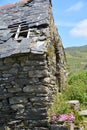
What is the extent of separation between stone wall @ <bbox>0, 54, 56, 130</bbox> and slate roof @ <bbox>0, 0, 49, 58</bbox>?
0.87 ft

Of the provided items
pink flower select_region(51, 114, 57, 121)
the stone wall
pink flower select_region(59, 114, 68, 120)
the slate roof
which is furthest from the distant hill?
pink flower select_region(59, 114, 68, 120)

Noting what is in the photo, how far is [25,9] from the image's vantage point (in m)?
12.3

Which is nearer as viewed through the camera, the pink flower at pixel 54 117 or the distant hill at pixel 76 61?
the pink flower at pixel 54 117

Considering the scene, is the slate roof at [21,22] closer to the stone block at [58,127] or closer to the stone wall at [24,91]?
the stone wall at [24,91]

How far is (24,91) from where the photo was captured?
9.59 m

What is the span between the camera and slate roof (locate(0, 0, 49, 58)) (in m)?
9.59

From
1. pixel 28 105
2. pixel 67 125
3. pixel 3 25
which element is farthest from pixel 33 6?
pixel 67 125

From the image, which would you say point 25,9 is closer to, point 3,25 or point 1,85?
point 3,25

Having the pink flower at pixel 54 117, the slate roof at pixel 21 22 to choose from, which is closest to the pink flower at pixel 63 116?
the pink flower at pixel 54 117

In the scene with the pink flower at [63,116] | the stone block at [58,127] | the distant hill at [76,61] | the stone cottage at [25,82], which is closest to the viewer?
the stone block at [58,127]

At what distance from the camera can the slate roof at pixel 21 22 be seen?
9586 millimetres

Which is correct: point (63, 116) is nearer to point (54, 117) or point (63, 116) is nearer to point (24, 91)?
point (54, 117)

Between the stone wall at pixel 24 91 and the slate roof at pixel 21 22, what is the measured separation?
266mm

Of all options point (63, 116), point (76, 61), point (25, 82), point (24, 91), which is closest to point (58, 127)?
point (63, 116)
